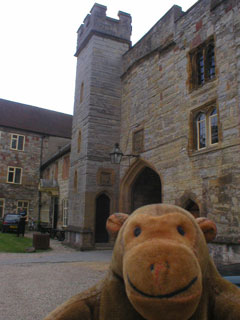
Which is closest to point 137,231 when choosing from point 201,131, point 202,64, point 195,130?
point 201,131

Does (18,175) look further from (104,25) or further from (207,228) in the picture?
(207,228)

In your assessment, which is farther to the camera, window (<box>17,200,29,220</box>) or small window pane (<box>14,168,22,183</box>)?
small window pane (<box>14,168,22,183</box>)

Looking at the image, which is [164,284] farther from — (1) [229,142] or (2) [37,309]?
(1) [229,142]

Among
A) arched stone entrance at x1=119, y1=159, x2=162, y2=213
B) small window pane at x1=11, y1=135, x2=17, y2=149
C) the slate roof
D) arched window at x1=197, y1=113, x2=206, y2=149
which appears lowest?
arched stone entrance at x1=119, y1=159, x2=162, y2=213

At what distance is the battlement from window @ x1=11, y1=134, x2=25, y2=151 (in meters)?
14.6

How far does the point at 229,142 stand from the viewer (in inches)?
321

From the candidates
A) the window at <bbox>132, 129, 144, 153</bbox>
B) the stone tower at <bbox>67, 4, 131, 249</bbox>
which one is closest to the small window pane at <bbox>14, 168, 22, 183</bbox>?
the stone tower at <bbox>67, 4, 131, 249</bbox>

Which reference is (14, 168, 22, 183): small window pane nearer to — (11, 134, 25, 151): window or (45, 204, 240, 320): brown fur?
(11, 134, 25, 151): window

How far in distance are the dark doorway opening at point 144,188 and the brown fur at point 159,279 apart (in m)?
11.6

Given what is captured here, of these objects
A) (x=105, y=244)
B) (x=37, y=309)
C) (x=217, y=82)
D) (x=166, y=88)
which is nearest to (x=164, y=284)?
(x=37, y=309)

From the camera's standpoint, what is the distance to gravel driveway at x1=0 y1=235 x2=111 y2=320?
15.9ft

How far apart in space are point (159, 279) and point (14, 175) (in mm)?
28068

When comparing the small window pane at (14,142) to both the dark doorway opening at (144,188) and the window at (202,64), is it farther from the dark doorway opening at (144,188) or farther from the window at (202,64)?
the window at (202,64)

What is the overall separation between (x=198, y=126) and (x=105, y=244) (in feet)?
23.7
